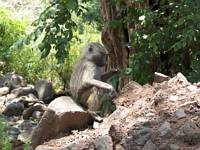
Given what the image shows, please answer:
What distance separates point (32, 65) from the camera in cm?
916

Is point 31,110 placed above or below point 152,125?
below

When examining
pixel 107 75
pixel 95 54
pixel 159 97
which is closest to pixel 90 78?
pixel 107 75

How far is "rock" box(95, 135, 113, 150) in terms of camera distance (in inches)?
133

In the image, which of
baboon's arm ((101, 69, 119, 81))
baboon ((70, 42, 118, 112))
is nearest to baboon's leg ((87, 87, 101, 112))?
baboon ((70, 42, 118, 112))

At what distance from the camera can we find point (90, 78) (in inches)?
222

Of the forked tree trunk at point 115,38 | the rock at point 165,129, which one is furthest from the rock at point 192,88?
the forked tree trunk at point 115,38

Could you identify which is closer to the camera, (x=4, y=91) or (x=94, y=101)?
(x=94, y=101)

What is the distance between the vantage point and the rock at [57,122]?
407 centimetres

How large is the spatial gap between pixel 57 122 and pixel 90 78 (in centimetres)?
160

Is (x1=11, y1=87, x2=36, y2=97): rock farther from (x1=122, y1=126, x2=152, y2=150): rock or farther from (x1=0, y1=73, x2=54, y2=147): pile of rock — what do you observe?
(x1=122, y1=126, x2=152, y2=150): rock

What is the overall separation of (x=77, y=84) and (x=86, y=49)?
465 millimetres

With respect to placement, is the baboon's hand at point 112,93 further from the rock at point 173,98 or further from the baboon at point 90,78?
the rock at point 173,98

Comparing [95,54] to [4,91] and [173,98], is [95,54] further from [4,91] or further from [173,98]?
[4,91]

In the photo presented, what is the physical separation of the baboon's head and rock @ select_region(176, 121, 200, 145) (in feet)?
8.82
